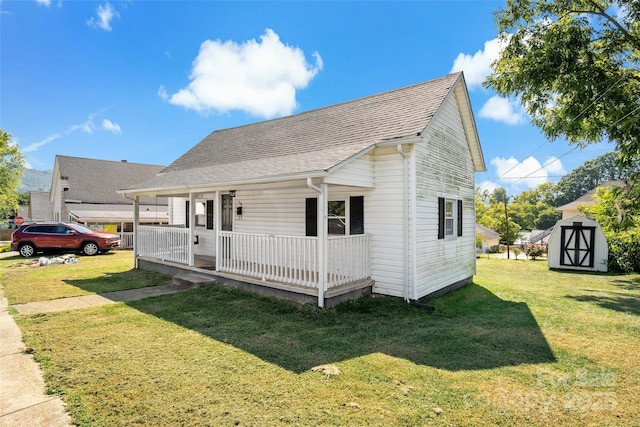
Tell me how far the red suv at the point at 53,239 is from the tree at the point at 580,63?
2067cm

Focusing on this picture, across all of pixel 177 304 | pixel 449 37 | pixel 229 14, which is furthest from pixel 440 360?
pixel 449 37

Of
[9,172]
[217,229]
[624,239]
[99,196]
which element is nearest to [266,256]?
[217,229]

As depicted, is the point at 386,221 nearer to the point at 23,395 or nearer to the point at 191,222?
the point at 191,222

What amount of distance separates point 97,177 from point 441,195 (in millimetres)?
29807

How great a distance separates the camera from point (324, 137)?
32.7 ft

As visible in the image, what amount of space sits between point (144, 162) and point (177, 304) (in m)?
30.5

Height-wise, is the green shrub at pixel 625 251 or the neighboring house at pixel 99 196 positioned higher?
the neighboring house at pixel 99 196

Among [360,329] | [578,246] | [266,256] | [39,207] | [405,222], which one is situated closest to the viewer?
[360,329]

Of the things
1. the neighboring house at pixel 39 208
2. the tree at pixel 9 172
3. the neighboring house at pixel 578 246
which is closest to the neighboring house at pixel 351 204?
the neighboring house at pixel 578 246

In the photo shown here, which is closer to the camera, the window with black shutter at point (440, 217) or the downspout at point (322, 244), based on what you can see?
the downspout at point (322, 244)

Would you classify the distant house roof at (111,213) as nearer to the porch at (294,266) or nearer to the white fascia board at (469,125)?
the porch at (294,266)

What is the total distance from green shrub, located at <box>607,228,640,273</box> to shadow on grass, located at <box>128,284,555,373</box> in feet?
36.3

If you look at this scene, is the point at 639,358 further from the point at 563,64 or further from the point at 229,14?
the point at 229,14

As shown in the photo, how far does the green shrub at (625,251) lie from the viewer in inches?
590
